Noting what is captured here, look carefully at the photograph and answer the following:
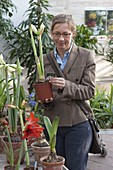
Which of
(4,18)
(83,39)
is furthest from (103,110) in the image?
(4,18)

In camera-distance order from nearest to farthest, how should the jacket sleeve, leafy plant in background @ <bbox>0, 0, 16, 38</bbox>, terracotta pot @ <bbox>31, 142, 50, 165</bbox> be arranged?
the jacket sleeve < terracotta pot @ <bbox>31, 142, 50, 165</bbox> < leafy plant in background @ <bbox>0, 0, 16, 38</bbox>

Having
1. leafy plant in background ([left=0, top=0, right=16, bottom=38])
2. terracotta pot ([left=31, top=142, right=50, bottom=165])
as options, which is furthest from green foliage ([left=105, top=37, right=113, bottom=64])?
terracotta pot ([left=31, top=142, right=50, bottom=165])

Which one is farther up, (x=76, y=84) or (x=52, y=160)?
(x=76, y=84)

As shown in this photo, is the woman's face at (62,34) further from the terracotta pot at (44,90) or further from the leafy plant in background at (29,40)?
the leafy plant in background at (29,40)

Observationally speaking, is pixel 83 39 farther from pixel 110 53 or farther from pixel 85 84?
pixel 85 84

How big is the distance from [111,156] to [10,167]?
255cm

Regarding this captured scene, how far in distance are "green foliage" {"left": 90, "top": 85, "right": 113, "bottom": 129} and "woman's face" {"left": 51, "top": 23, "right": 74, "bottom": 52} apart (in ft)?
10.4

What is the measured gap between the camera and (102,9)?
353 inches

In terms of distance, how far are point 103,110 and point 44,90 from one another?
11.5ft

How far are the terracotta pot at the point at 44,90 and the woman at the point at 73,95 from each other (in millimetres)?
108

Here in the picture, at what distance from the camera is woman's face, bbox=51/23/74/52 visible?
2.86 m

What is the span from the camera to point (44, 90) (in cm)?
274

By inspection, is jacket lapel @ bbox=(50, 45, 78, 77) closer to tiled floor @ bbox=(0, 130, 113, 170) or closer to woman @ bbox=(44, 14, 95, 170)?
woman @ bbox=(44, 14, 95, 170)

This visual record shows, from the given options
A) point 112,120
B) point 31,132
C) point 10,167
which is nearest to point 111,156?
point 112,120
